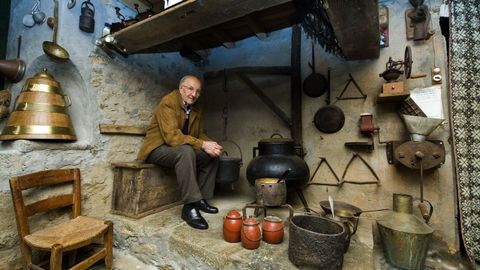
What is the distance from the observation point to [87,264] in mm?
1619

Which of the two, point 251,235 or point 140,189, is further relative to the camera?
point 140,189

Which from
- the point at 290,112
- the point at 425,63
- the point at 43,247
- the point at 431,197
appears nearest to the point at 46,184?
the point at 43,247

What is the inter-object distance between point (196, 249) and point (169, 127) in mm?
1064

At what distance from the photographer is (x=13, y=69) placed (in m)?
2.11

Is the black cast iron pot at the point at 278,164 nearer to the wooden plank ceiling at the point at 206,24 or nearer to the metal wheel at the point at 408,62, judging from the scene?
the wooden plank ceiling at the point at 206,24

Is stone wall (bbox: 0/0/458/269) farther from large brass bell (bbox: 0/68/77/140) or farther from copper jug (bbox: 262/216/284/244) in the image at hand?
copper jug (bbox: 262/216/284/244)

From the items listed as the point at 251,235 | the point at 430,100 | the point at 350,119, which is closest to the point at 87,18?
the point at 251,235

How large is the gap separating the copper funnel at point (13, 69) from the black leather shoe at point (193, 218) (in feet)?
6.30

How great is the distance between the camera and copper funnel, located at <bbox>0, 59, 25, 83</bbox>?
209 centimetres

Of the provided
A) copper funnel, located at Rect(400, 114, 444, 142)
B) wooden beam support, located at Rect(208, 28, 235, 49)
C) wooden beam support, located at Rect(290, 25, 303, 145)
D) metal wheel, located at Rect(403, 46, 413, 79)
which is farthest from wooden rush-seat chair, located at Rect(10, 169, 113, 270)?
metal wheel, located at Rect(403, 46, 413, 79)

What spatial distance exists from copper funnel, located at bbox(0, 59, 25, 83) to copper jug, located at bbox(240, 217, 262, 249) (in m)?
2.40

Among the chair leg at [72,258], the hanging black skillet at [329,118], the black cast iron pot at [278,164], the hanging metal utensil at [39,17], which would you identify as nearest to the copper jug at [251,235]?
the black cast iron pot at [278,164]

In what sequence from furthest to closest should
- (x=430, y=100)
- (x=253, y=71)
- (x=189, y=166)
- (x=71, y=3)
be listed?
1. (x=253, y=71)
2. (x=430, y=100)
3. (x=71, y=3)
4. (x=189, y=166)

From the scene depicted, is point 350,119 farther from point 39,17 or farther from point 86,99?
point 39,17
